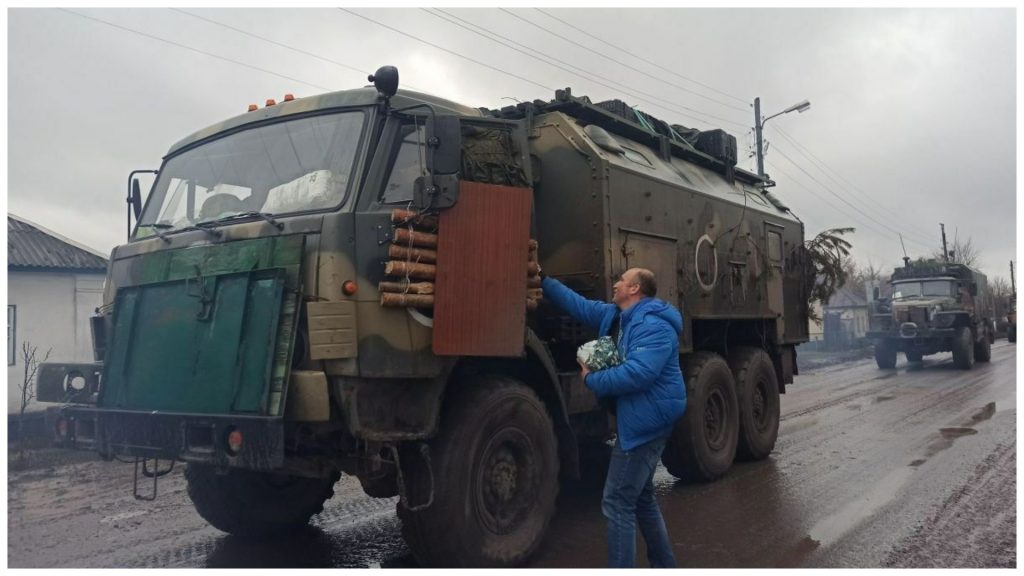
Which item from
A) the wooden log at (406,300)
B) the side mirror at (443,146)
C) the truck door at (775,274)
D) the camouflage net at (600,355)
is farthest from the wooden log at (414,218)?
the truck door at (775,274)

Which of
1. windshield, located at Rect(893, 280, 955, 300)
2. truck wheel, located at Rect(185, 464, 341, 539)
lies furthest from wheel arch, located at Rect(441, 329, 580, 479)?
windshield, located at Rect(893, 280, 955, 300)

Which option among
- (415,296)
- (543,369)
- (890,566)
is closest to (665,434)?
(543,369)

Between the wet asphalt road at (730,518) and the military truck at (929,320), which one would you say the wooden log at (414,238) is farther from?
the military truck at (929,320)

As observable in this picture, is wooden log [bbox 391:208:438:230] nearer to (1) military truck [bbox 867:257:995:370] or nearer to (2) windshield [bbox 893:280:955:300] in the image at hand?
(1) military truck [bbox 867:257:995:370]

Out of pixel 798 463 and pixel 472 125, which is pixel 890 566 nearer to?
pixel 798 463

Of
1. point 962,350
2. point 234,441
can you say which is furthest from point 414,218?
point 962,350

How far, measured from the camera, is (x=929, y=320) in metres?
19.8

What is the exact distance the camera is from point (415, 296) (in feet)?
13.1

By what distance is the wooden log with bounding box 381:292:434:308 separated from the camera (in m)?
3.93

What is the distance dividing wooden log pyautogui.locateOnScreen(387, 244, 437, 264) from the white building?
10356mm

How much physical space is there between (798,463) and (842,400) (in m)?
6.09

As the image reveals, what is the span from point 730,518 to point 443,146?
11.4 ft

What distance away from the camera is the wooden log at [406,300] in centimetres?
393

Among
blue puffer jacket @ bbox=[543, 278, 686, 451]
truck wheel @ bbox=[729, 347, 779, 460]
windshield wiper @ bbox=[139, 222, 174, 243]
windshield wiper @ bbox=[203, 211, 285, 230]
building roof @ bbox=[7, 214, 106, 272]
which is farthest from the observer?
building roof @ bbox=[7, 214, 106, 272]
